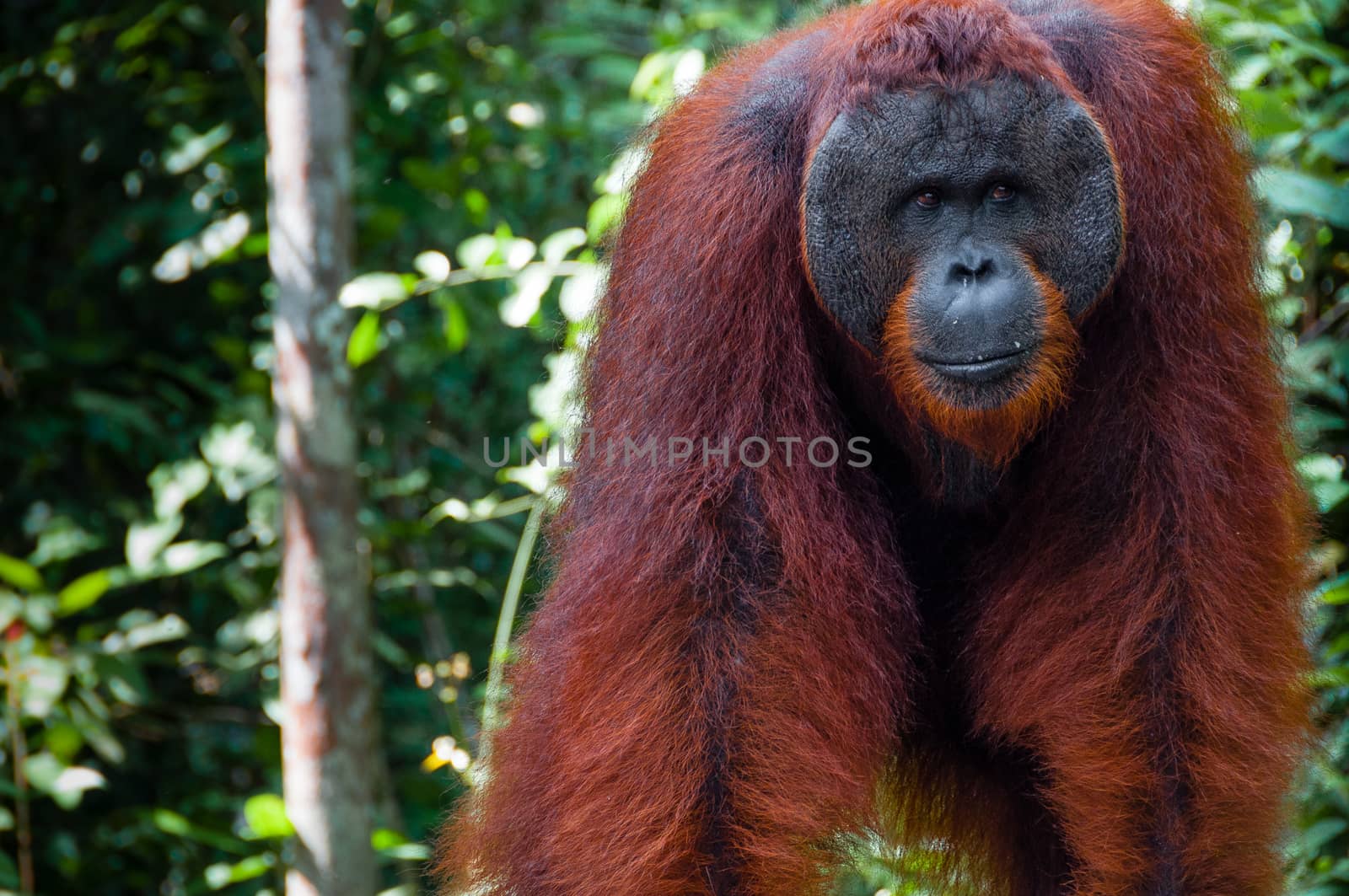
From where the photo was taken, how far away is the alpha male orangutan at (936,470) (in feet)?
6.52

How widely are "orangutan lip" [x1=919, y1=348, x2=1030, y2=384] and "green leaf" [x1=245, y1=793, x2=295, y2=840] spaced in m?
1.93

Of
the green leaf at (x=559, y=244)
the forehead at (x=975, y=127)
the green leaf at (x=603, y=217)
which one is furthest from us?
the green leaf at (x=559, y=244)

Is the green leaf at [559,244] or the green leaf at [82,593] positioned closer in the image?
the green leaf at [559,244]

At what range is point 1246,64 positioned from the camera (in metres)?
3.14

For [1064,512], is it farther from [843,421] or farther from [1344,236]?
[1344,236]

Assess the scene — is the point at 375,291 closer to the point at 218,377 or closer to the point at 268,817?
the point at 268,817

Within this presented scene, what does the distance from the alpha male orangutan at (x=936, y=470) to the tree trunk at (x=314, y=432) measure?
1138 mm

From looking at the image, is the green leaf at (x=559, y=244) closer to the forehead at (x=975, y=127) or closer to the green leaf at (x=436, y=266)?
the green leaf at (x=436, y=266)

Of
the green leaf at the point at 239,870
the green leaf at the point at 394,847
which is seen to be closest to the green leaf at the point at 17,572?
the green leaf at the point at 239,870

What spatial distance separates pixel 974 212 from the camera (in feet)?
6.49

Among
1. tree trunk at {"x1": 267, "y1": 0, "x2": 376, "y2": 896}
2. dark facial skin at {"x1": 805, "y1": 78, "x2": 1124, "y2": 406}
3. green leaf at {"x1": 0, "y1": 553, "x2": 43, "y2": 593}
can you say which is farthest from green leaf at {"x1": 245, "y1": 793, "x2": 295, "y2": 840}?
dark facial skin at {"x1": 805, "y1": 78, "x2": 1124, "y2": 406}

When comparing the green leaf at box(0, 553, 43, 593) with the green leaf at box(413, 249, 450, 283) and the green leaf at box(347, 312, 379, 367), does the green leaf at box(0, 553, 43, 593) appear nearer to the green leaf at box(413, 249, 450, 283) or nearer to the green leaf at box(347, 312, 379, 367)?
the green leaf at box(347, 312, 379, 367)

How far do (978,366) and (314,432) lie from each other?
182 cm

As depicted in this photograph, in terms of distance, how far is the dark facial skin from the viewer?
1.96 meters
